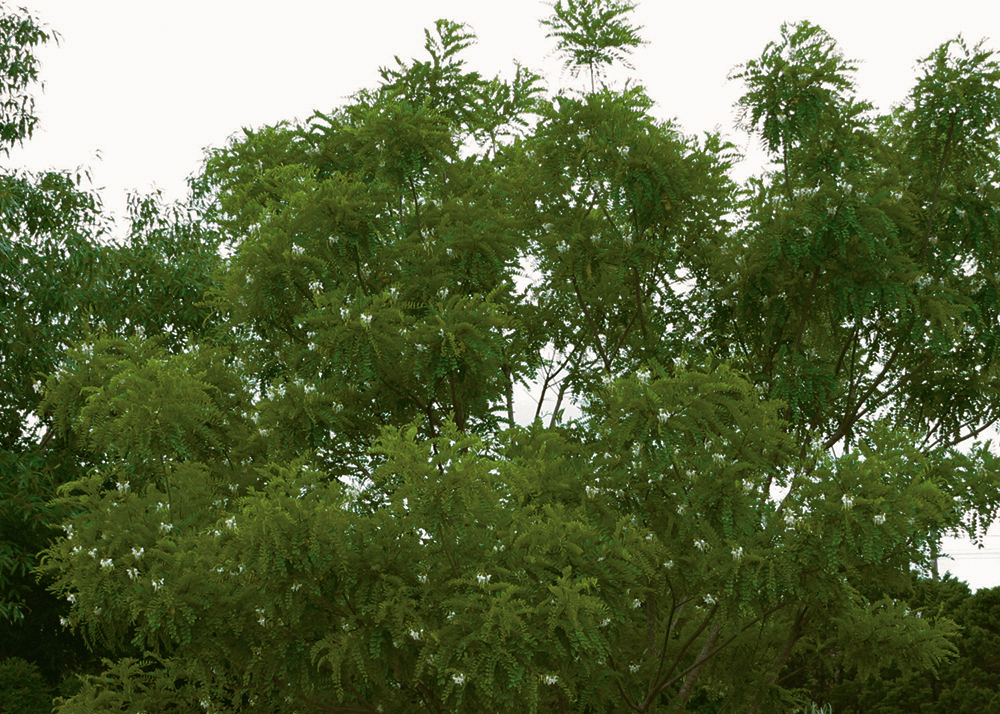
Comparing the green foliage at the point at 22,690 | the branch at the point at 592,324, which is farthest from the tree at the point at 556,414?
the green foliage at the point at 22,690

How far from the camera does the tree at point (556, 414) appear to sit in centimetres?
640

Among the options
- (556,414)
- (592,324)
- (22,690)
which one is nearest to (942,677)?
(556,414)

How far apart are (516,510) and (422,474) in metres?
1.04

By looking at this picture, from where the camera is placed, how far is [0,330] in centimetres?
1257

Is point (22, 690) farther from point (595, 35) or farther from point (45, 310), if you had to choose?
point (595, 35)

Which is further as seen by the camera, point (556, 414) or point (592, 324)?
point (556, 414)

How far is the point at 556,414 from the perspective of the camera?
404 inches

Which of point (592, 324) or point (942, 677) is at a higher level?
point (592, 324)

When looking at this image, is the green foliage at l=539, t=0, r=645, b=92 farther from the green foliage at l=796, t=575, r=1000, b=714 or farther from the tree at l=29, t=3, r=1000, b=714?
the green foliage at l=796, t=575, r=1000, b=714

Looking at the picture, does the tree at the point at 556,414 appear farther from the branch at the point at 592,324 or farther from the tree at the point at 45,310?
the tree at the point at 45,310

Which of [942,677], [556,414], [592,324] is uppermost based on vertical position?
[592,324]

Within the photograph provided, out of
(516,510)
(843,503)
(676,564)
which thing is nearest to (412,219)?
(516,510)

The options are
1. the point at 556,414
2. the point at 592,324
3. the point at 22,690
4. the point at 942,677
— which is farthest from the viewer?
the point at 942,677

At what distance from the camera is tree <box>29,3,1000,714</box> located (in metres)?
6.40
